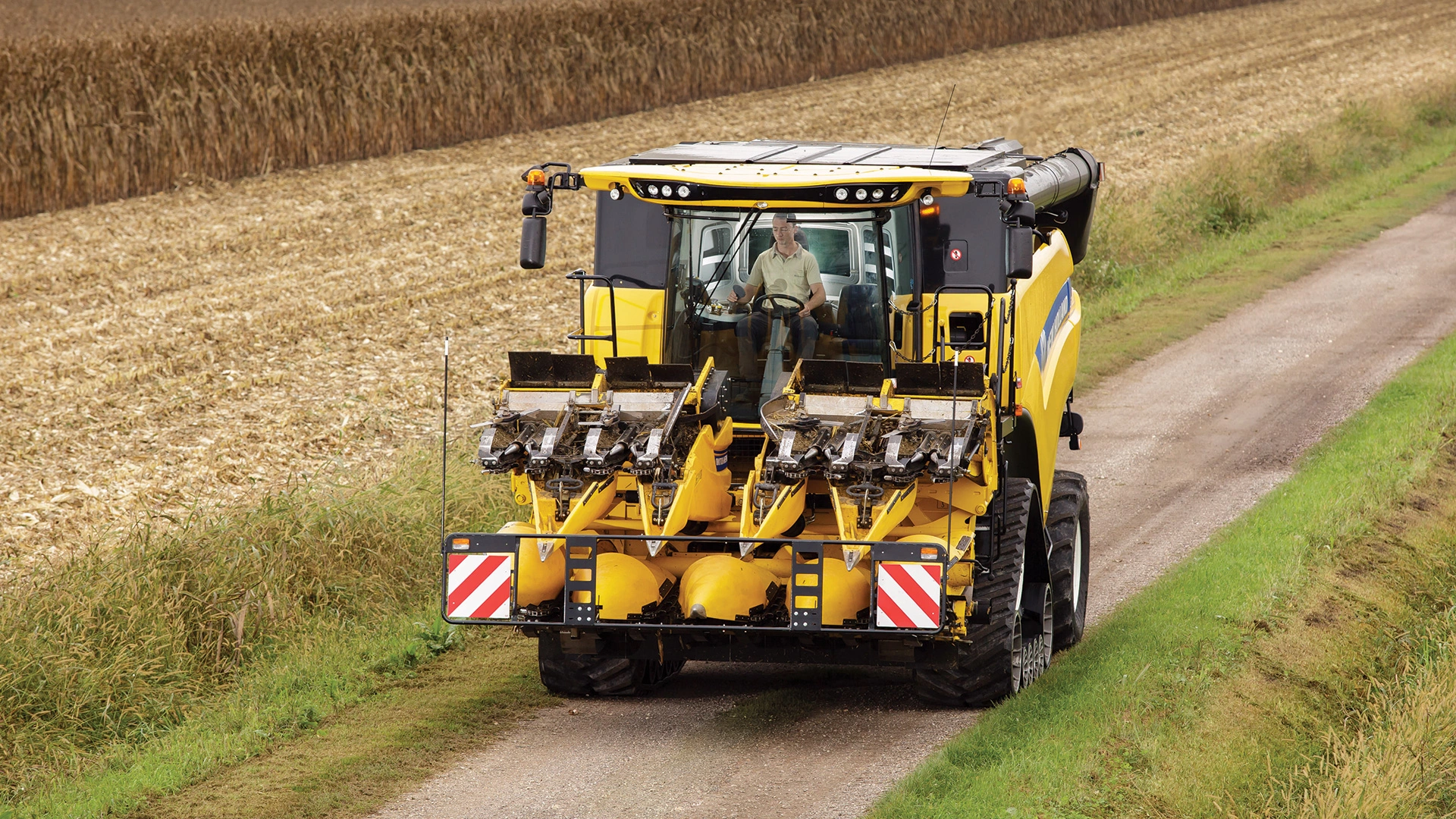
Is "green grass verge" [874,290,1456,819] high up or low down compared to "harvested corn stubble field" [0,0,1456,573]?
down

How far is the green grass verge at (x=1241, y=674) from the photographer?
289 inches

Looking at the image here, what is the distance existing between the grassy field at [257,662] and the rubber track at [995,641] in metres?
2.24

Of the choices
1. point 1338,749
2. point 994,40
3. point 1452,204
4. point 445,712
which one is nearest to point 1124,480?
point 1338,749

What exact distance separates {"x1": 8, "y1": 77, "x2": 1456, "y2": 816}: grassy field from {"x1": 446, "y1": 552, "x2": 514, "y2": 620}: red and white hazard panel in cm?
89

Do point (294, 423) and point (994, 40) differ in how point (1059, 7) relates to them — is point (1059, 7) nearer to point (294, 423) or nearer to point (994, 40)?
point (994, 40)

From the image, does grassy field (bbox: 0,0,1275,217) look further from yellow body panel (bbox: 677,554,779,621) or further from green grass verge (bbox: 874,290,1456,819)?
yellow body panel (bbox: 677,554,779,621)

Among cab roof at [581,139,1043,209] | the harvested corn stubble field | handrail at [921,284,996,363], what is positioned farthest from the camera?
the harvested corn stubble field

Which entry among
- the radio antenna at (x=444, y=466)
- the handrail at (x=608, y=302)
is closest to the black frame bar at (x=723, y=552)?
the radio antenna at (x=444, y=466)

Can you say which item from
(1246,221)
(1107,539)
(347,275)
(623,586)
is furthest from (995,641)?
(1246,221)

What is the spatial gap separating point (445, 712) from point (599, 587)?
59.9 inches

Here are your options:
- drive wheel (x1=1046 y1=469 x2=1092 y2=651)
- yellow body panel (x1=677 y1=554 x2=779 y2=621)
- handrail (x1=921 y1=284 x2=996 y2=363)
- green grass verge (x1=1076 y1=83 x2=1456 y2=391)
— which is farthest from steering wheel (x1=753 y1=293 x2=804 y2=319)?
green grass verge (x1=1076 y1=83 x2=1456 y2=391)

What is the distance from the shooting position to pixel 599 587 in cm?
774

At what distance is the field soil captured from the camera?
25.3 ft

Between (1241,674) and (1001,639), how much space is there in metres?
1.45
